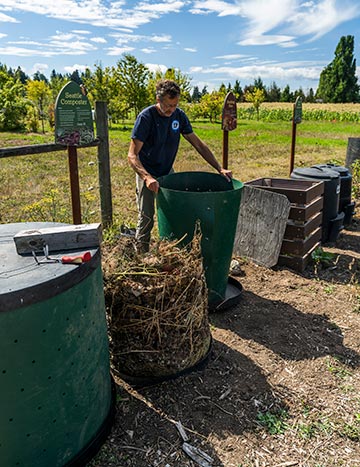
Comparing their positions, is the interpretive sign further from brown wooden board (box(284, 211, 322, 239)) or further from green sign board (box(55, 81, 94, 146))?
green sign board (box(55, 81, 94, 146))

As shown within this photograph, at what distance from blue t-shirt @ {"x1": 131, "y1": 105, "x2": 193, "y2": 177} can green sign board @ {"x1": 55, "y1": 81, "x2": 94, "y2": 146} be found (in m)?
0.53

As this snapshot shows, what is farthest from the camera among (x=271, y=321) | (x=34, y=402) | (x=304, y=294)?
(x=304, y=294)

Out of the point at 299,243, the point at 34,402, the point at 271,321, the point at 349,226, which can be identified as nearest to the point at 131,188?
the point at 349,226

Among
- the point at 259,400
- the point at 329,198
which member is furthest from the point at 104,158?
the point at 259,400

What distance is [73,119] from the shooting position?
11.8 ft

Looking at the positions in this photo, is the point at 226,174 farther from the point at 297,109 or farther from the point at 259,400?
the point at 297,109

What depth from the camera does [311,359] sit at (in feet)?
10.0

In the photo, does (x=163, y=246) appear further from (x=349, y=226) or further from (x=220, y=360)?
(x=349, y=226)

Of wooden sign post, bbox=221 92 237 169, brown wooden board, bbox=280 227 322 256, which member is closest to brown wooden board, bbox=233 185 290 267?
brown wooden board, bbox=280 227 322 256

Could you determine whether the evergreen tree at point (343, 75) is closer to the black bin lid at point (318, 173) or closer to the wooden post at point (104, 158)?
the black bin lid at point (318, 173)

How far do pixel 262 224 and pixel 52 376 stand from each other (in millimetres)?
3125

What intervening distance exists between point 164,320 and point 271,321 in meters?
1.42

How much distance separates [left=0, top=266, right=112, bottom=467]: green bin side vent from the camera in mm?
1633

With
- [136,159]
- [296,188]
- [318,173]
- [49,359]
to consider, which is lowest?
[49,359]
